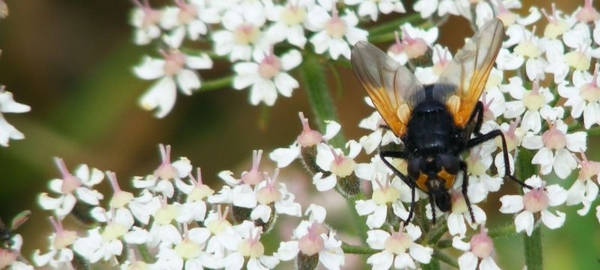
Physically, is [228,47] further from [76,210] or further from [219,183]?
[219,183]

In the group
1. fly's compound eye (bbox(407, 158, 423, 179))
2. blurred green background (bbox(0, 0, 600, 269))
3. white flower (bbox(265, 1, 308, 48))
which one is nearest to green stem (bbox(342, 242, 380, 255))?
fly's compound eye (bbox(407, 158, 423, 179))

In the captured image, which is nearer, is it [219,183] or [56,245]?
[56,245]

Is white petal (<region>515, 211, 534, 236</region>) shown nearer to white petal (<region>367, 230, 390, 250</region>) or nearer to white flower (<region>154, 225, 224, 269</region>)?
white petal (<region>367, 230, 390, 250</region>)

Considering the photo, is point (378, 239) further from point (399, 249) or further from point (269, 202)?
point (269, 202)

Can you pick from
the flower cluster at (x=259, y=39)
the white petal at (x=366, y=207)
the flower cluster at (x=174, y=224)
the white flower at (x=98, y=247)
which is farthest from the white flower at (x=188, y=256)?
the flower cluster at (x=259, y=39)

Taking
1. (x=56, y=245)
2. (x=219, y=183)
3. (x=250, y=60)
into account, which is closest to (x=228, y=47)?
(x=250, y=60)

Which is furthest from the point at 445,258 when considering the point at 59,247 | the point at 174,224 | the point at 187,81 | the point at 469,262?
the point at 187,81

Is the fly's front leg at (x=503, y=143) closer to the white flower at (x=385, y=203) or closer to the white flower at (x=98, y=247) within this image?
the white flower at (x=385, y=203)

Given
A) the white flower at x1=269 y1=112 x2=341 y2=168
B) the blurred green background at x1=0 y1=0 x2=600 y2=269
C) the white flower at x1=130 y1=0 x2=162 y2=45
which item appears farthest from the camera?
the blurred green background at x1=0 y1=0 x2=600 y2=269
